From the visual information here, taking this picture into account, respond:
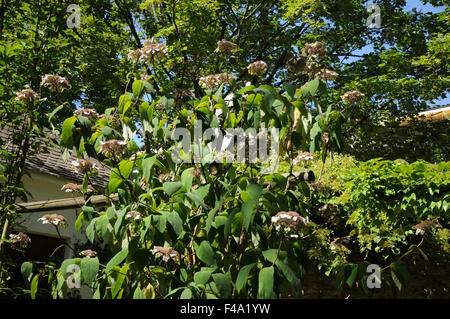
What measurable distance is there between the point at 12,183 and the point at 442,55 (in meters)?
7.45

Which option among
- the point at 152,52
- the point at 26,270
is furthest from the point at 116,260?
the point at 152,52

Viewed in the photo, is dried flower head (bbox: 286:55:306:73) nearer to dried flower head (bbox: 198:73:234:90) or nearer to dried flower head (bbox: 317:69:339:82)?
dried flower head (bbox: 317:69:339:82)

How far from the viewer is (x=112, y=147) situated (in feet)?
6.29

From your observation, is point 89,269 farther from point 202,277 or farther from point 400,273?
point 400,273

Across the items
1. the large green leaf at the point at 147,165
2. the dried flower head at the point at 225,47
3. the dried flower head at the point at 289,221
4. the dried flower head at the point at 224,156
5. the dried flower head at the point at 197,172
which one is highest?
the dried flower head at the point at 225,47

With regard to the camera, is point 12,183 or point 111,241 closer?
point 111,241

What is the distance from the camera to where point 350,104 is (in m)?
2.20

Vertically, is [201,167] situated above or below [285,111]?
below

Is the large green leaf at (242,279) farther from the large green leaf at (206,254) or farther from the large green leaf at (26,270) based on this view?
the large green leaf at (26,270)

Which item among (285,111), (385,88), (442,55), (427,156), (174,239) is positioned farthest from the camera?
(427,156)

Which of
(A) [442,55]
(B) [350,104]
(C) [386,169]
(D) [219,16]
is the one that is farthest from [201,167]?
(D) [219,16]

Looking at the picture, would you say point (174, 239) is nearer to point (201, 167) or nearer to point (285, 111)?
point (201, 167)

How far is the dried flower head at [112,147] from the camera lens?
1.90m

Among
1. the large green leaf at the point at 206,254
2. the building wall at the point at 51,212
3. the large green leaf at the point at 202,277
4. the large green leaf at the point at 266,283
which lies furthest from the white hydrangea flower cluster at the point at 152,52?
the building wall at the point at 51,212
